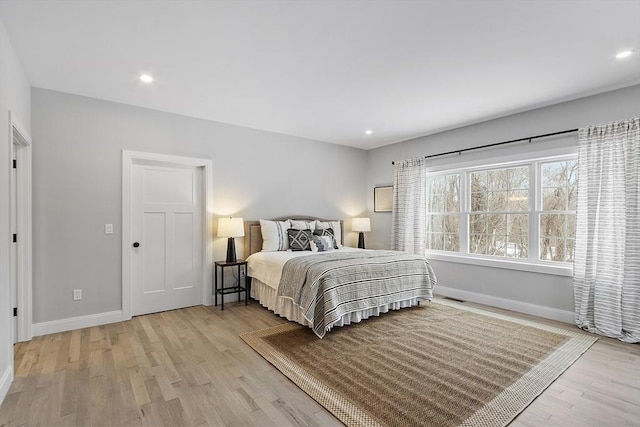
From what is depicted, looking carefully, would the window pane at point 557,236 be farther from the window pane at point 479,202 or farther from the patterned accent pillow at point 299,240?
the patterned accent pillow at point 299,240

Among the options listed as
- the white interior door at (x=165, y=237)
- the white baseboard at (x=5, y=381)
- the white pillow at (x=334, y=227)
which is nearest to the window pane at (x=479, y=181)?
the white pillow at (x=334, y=227)

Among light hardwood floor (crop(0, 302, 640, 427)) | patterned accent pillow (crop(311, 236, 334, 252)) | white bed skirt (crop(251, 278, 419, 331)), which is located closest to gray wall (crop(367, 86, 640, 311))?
light hardwood floor (crop(0, 302, 640, 427))

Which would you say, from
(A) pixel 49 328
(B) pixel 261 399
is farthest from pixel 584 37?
(A) pixel 49 328

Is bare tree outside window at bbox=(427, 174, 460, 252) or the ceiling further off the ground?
the ceiling

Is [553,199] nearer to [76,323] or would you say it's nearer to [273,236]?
[273,236]

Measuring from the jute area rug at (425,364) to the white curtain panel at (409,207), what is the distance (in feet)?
5.34

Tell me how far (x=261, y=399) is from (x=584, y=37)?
350 centimetres

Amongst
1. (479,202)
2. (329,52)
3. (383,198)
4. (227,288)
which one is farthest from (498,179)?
(227,288)

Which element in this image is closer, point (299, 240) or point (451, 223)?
point (299, 240)

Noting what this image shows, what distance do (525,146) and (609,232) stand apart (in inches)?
52.5

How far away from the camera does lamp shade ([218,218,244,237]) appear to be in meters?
4.16

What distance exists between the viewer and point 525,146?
13.0 feet

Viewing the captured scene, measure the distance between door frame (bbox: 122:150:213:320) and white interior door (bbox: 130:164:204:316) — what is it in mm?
74

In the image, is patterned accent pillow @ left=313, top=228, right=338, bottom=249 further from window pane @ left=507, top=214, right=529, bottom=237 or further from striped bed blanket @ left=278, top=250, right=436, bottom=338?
window pane @ left=507, top=214, right=529, bottom=237
